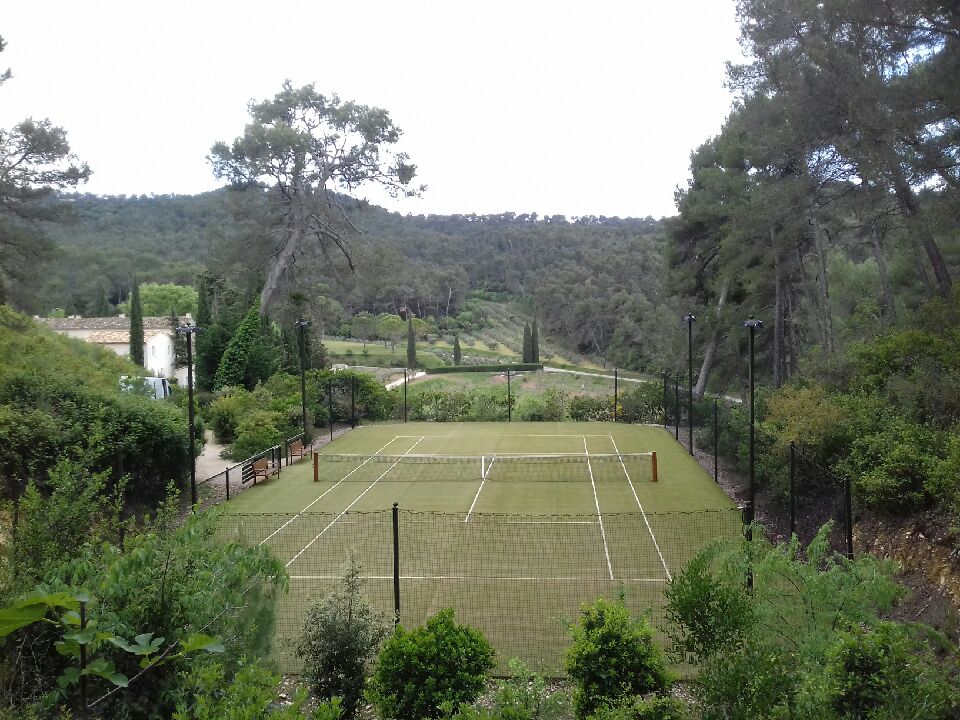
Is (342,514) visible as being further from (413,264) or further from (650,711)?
(413,264)

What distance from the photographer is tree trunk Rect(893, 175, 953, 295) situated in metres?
15.8

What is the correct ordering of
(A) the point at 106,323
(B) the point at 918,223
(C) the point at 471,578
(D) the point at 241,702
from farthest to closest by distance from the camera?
(A) the point at 106,323
(B) the point at 918,223
(C) the point at 471,578
(D) the point at 241,702

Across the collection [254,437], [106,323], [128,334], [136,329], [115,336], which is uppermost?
[106,323]

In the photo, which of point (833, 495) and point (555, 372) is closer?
point (833, 495)

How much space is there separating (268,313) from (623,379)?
22513 mm

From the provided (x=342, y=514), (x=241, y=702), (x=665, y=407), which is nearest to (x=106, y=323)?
(x=665, y=407)

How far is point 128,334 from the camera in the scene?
151 feet

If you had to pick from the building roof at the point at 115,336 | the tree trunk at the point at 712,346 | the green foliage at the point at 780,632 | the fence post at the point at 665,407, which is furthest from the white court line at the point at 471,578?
the building roof at the point at 115,336

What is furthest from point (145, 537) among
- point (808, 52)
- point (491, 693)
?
point (808, 52)

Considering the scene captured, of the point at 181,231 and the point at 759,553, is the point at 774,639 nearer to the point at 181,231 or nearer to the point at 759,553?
the point at 759,553

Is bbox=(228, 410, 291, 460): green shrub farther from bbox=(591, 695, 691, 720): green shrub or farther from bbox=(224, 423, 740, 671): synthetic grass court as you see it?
bbox=(591, 695, 691, 720): green shrub

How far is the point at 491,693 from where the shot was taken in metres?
7.74

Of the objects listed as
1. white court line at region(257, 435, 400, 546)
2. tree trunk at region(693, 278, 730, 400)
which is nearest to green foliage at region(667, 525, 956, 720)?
white court line at region(257, 435, 400, 546)

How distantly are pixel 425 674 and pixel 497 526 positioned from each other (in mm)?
8087
